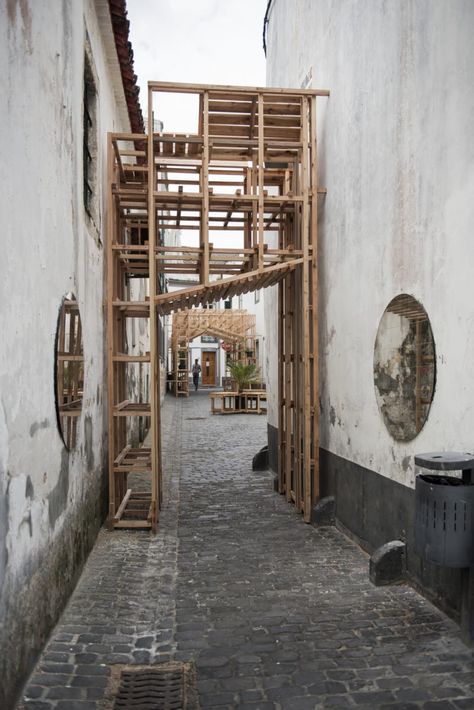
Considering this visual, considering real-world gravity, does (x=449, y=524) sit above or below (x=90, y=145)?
below

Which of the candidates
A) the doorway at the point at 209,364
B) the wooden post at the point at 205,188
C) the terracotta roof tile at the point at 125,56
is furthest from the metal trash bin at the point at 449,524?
the doorway at the point at 209,364

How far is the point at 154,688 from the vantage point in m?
3.90

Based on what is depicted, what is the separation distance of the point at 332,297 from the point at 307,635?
455 centimetres

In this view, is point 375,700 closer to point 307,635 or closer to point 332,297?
point 307,635

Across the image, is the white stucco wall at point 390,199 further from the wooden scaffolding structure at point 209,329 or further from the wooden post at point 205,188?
the wooden scaffolding structure at point 209,329

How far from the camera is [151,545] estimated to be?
23.0ft

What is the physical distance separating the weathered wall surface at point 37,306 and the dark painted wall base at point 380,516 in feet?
10.1


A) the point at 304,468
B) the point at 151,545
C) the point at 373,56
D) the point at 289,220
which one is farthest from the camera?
the point at 289,220

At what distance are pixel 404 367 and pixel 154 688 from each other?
11.8ft

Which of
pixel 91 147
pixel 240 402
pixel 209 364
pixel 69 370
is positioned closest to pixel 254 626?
pixel 69 370

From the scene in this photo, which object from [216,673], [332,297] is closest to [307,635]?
[216,673]

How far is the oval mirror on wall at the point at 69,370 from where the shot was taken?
4.97 metres

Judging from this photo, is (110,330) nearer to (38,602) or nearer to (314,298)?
(314,298)

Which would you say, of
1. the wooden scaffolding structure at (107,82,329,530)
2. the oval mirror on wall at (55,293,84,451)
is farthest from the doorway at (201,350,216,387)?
the oval mirror on wall at (55,293,84,451)
